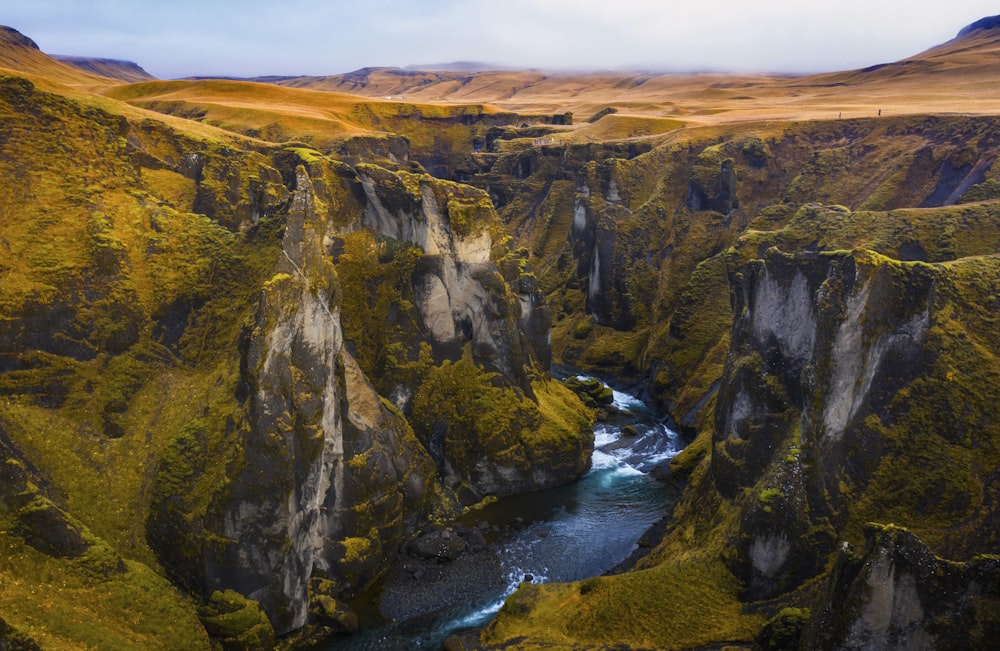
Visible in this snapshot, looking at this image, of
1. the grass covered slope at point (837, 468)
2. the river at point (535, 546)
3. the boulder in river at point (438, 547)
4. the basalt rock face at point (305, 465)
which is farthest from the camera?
the boulder in river at point (438, 547)

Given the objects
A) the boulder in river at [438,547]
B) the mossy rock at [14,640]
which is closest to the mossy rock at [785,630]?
the boulder in river at [438,547]

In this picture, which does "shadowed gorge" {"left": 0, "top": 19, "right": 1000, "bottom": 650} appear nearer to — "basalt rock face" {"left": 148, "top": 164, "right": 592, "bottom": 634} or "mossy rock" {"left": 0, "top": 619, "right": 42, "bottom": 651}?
"mossy rock" {"left": 0, "top": 619, "right": 42, "bottom": 651}

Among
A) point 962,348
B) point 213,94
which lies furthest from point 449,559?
point 213,94

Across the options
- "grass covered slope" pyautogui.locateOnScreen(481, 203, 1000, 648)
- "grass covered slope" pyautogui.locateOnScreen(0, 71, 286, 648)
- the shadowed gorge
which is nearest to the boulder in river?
the shadowed gorge

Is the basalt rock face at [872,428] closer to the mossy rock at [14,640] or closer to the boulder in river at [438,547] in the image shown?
the boulder in river at [438,547]

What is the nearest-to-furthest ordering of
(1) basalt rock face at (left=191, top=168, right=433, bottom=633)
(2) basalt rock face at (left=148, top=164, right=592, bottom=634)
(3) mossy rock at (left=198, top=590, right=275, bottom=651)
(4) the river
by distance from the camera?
(3) mossy rock at (left=198, top=590, right=275, bottom=651) → (1) basalt rock face at (left=191, top=168, right=433, bottom=633) → (2) basalt rock face at (left=148, top=164, right=592, bottom=634) → (4) the river

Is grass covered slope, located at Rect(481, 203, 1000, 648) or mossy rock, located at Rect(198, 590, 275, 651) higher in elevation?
grass covered slope, located at Rect(481, 203, 1000, 648)

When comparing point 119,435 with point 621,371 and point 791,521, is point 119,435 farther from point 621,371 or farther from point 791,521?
point 621,371

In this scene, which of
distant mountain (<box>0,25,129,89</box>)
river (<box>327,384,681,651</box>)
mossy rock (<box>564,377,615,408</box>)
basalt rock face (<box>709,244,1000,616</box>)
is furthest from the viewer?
distant mountain (<box>0,25,129,89</box>)
